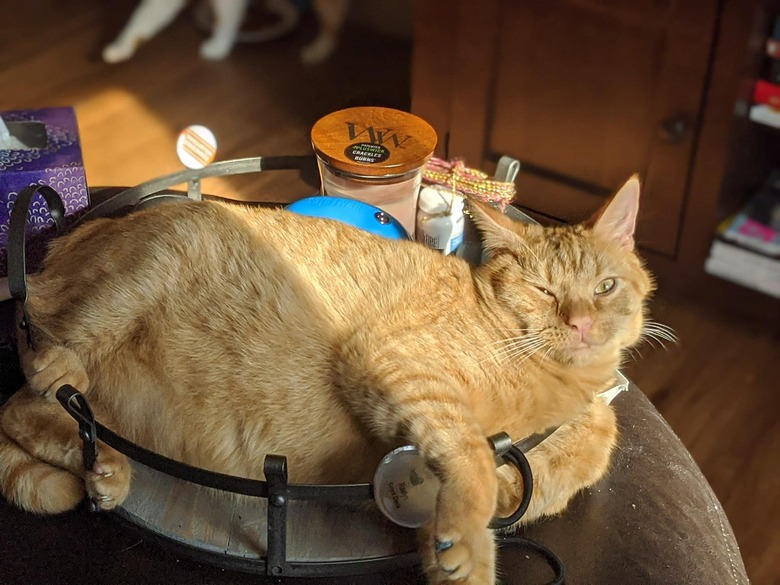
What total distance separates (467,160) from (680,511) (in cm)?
140

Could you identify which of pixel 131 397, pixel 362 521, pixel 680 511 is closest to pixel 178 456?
pixel 131 397

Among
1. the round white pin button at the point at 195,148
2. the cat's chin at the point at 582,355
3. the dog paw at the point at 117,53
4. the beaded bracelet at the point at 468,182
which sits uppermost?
the beaded bracelet at the point at 468,182

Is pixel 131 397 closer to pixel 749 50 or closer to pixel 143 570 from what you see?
pixel 143 570

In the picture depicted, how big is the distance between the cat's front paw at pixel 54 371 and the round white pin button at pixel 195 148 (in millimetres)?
449

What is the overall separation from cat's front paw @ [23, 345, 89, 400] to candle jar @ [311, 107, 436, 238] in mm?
400

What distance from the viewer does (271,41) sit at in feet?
10.6

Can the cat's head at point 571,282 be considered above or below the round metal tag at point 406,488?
above

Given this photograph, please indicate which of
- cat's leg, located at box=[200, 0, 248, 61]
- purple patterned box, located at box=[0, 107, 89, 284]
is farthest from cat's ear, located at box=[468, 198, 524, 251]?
cat's leg, located at box=[200, 0, 248, 61]

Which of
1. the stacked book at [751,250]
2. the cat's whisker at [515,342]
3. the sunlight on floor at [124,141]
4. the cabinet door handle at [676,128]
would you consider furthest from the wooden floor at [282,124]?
the cat's whisker at [515,342]

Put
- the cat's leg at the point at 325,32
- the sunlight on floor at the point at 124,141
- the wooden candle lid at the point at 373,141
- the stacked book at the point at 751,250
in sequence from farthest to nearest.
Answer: the cat's leg at the point at 325,32 → the sunlight on floor at the point at 124,141 → the stacked book at the point at 751,250 → the wooden candle lid at the point at 373,141

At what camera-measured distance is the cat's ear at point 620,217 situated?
1.04 meters

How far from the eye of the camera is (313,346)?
101 cm

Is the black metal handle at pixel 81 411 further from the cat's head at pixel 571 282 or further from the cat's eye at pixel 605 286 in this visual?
the cat's eye at pixel 605 286

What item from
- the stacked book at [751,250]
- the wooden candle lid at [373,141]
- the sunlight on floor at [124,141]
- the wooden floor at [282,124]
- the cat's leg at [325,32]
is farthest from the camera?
the cat's leg at [325,32]
